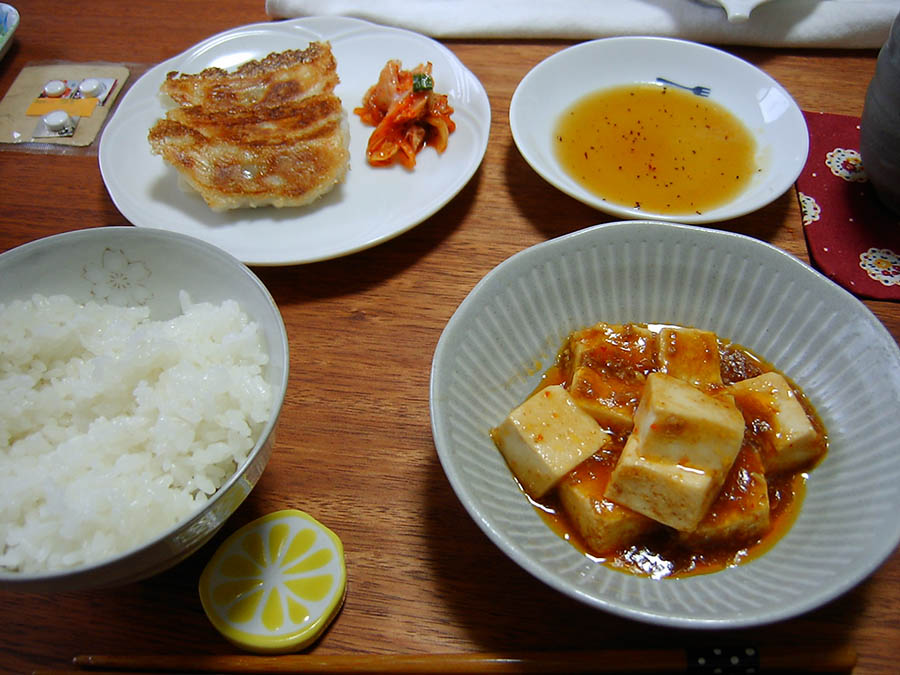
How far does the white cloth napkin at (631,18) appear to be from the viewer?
93.4 inches

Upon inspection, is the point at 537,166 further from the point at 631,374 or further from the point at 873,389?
the point at 873,389

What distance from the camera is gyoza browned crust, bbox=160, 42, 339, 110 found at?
200cm

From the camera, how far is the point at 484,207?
1937 millimetres

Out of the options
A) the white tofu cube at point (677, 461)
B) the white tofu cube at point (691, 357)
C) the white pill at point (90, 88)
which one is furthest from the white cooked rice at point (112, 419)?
the white pill at point (90, 88)

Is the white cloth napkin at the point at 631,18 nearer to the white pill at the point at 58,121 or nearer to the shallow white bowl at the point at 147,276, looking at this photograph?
the white pill at the point at 58,121

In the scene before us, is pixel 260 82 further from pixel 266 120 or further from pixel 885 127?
pixel 885 127

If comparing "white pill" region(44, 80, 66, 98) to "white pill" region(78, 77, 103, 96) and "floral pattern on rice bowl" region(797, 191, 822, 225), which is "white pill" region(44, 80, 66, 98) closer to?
"white pill" region(78, 77, 103, 96)

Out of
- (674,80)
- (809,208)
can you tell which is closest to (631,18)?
(674,80)

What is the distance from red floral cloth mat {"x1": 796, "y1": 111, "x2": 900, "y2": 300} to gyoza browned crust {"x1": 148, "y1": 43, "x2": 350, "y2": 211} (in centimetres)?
135

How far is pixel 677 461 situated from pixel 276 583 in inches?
29.6

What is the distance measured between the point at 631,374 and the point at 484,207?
79 centimetres

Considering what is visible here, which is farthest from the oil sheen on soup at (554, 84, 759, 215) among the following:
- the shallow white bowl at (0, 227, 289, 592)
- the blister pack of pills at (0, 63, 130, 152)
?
the blister pack of pills at (0, 63, 130, 152)

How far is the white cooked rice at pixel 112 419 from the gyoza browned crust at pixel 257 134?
523mm

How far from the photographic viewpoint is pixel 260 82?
6.68ft
